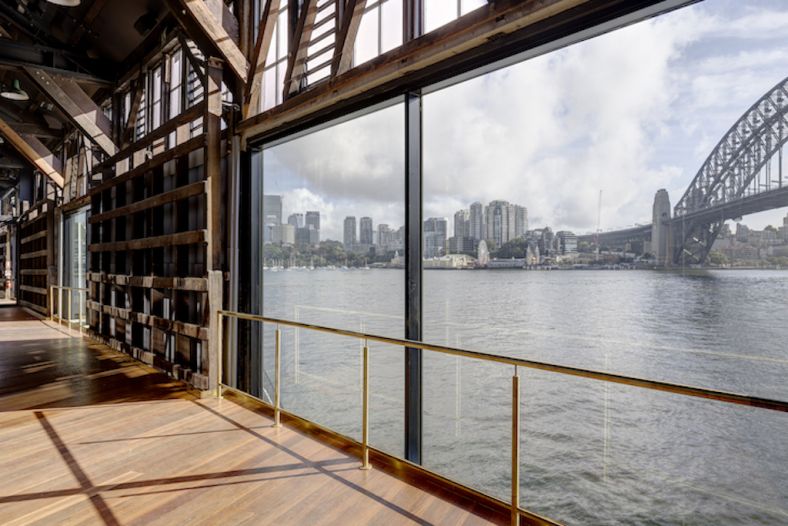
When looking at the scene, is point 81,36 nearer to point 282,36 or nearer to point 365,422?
point 282,36

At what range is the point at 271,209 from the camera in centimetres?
445

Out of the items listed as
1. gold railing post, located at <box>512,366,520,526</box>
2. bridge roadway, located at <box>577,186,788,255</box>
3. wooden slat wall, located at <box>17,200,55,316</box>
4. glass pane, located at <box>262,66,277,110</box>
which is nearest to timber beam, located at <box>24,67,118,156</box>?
glass pane, located at <box>262,66,277,110</box>

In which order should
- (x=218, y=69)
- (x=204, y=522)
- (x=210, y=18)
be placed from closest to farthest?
(x=204, y=522) → (x=210, y=18) → (x=218, y=69)

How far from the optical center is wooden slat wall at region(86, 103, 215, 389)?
4035mm

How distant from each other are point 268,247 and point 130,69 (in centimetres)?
367

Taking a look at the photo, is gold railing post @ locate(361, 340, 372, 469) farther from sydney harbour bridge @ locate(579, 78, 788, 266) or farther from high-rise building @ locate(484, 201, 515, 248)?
high-rise building @ locate(484, 201, 515, 248)

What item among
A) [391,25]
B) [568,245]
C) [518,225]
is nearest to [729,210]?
[391,25]

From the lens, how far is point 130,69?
6.14 meters

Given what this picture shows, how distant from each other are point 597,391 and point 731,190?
1794 centimetres

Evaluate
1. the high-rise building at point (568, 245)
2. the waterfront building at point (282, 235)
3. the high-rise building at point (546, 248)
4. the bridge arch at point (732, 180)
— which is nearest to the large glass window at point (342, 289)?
the waterfront building at point (282, 235)

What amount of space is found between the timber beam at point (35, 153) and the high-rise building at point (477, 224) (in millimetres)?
7725

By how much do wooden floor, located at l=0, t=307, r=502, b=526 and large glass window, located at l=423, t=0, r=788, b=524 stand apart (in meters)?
3.33

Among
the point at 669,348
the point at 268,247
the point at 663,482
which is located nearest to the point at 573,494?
the point at 663,482

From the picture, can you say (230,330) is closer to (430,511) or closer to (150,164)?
(150,164)
